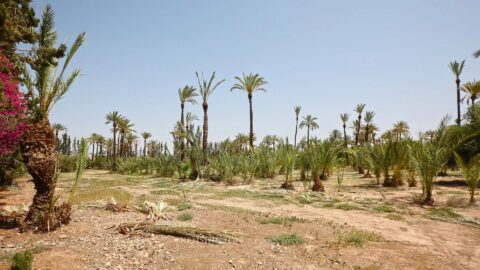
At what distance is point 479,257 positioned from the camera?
5094mm

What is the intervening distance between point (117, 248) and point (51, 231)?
195cm

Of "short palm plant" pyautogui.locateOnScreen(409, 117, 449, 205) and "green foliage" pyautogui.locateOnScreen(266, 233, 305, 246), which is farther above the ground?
"short palm plant" pyautogui.locateOnScreen(409, 117, 449, 205)

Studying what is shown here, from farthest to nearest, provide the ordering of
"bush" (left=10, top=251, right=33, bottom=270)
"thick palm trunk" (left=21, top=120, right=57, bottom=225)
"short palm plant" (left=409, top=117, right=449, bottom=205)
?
"short palm plant" (left=409, top=117, right=449, bottom=205)
"thick palm trunk" (left=21, top=120, right=57, bottom=225)
"bush" (left=10, top=251, right=33, bottom=270)

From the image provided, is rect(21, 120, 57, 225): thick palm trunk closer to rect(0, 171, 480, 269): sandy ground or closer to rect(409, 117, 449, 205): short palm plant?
rect(0, 171, 480, 269): sandy ground

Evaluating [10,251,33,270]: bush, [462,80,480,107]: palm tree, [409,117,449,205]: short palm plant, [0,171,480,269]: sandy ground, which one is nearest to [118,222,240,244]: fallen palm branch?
[0,171,480,269]: sandy ground

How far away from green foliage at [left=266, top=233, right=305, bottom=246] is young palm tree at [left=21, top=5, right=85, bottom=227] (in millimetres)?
4599

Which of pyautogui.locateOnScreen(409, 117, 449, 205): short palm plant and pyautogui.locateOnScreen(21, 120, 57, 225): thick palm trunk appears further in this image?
pyautogui.locateOnScreen(409, 117, 449, 205): short palm plant

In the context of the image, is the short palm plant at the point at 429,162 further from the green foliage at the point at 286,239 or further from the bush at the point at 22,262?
the bush at the point at 22,262

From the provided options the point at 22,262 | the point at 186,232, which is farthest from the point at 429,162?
the point at 22,262

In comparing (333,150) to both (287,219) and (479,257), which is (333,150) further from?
(479,257)

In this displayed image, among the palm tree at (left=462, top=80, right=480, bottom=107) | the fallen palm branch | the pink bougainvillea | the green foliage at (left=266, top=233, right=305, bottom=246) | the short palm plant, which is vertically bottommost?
the green foliage at (left=266, top=233, right=305, bottom=246)

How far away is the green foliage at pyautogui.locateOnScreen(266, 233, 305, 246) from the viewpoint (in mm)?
5629

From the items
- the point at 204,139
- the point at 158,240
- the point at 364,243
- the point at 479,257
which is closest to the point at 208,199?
the point at 158,240

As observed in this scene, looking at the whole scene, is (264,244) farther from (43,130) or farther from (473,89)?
(473,89)
